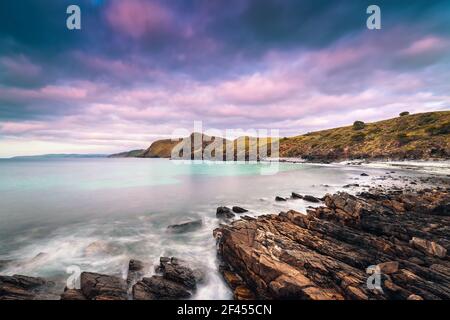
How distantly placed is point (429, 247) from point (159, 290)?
13.1 m

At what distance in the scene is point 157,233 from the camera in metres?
17.6

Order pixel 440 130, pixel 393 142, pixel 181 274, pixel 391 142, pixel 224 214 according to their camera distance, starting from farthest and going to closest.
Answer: pixel 391 142 → pixel 393 142 → pixel 440 130 → pixel 224 214 → pixel 181 274

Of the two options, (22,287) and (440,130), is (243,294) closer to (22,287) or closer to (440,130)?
(22,287)

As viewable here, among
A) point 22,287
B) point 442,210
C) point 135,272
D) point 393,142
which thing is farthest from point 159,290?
point 393,142

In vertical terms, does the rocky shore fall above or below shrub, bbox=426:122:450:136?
below

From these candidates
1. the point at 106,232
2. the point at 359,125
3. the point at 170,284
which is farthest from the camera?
the point at 359,125

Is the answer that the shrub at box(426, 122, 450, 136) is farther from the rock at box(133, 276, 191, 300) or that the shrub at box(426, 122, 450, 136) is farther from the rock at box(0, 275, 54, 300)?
the rock at box(0, 275, 54, 300)

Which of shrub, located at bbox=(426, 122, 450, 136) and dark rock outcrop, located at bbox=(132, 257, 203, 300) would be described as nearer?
dark rock outcrop, located at bbox=(132, 257, 203, 300)

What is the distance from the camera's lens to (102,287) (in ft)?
28.2

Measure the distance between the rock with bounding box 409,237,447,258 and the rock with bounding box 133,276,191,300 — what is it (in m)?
11.7

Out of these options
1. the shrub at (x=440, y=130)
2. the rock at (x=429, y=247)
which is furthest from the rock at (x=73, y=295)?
the shrub at (x=440, y=130)

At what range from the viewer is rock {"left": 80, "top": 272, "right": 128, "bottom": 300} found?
8.16 metres

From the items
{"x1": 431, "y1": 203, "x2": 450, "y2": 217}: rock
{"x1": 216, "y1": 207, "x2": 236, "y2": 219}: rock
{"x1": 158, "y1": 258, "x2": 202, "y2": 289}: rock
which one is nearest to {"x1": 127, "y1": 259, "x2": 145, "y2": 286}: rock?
{"x1": 158, "y1": 258, "x2": 202, "y2": 289}: rock

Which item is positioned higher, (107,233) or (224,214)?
(224,214)
